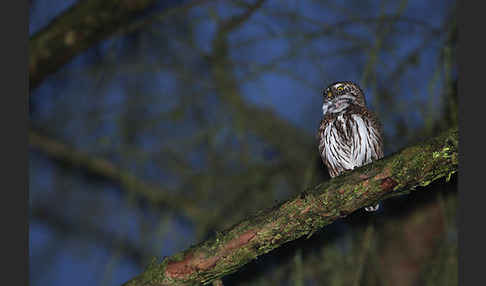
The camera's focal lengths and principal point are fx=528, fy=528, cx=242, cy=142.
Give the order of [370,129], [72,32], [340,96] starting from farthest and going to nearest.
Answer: [72,32] → [340,96] → [370,129]

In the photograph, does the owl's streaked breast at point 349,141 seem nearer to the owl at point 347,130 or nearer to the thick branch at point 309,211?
the owl at point 347,130

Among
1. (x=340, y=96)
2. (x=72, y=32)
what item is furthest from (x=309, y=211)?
(x=72, y=32)

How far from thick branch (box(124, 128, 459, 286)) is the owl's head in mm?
840

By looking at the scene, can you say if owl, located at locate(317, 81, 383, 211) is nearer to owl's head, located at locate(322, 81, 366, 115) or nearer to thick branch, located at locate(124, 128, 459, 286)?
owl's head, located at locate(322, 81, 366, 115)

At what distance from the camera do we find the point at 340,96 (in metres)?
2.43

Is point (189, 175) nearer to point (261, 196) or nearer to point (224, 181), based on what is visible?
point (224, 181)

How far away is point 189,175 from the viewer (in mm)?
2666

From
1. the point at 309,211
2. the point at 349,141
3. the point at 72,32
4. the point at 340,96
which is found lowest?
the point at 309,211

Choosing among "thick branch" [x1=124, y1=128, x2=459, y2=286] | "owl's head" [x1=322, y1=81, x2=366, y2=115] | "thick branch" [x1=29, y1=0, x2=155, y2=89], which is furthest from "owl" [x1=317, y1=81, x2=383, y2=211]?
"thick branch" [x1=29, y1=0, x2=155, y2=89]

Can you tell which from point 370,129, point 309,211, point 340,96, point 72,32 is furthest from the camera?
point 72,32

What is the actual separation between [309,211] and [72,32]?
162 centimetres

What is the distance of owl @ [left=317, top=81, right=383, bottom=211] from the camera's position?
232cm

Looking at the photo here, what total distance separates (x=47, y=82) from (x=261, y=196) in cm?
151

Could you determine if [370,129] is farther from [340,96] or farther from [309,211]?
[309,211]
